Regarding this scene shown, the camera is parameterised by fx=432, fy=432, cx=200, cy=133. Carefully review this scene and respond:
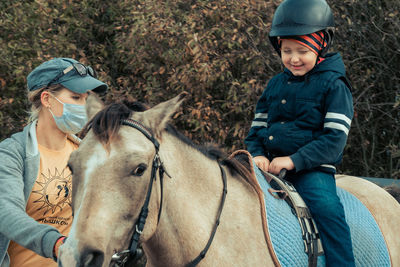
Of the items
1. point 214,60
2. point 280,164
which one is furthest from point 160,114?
point 214,60

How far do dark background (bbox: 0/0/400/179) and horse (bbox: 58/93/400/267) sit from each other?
3.17 meters

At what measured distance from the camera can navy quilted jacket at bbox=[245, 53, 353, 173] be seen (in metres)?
2.63

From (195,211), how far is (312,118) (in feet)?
3.33

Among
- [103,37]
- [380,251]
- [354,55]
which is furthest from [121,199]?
[103,37]

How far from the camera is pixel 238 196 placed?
2.45 metres

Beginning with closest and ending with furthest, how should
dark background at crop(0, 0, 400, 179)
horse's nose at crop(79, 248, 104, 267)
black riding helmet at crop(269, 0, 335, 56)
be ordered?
horse's nose at crop(79, 248, 104, 267), black riding helmet at crop(269, 0, 335, 56), dark background at crop(0, 0, 400, 179)

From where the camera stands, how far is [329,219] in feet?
8.37

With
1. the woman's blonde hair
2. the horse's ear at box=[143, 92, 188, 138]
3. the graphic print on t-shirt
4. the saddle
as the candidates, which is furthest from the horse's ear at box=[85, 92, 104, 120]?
the saddle

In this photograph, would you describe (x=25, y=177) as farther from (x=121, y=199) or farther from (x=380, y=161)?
(x=380, y=161)

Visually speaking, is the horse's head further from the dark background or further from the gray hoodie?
the dark background

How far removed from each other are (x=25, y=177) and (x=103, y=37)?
16.6ft

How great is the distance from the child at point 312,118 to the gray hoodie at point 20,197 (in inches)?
56.2

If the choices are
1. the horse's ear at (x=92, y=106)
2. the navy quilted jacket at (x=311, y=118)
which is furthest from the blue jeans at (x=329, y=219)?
the horse's ear at (x=92, y=106)

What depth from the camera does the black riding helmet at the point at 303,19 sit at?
2.73 metres
